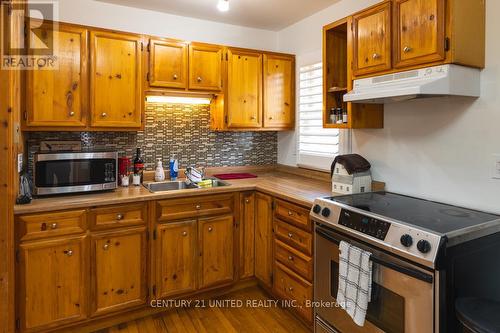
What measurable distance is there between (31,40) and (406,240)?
2671mm

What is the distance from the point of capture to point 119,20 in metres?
2.91

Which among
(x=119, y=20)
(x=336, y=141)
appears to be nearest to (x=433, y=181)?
(x=336, y=141)

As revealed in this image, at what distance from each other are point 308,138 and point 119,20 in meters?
2.04

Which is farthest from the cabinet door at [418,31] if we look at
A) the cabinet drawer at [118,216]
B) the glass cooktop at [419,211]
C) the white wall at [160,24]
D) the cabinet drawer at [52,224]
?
the cabinet drawer at [52,224]

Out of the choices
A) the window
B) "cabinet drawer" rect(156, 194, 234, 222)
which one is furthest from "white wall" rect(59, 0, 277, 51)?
"cabinet drawer" rect(156, 194, 234, 222)

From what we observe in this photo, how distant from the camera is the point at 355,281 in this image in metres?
1.75

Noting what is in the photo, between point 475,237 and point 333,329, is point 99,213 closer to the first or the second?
point 333,329

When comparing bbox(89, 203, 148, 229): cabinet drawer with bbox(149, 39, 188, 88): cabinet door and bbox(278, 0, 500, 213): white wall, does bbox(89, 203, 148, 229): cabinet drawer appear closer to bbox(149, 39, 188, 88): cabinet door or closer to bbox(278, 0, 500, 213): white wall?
bbox(149, 39, 188, 88): cabinet door

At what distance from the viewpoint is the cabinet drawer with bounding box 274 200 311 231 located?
7.47 feet

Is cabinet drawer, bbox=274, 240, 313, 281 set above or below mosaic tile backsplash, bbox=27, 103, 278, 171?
below

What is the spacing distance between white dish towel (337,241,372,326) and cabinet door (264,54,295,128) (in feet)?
5.78

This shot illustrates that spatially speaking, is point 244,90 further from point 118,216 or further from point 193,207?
point 118,216

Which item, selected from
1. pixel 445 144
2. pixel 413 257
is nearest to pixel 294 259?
pixel 413 257

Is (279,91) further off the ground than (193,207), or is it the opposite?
(279,91)
